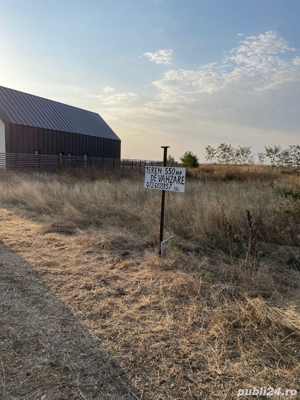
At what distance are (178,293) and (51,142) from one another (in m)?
25.1

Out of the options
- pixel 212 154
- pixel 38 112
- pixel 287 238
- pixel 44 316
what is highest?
pixel 38 112

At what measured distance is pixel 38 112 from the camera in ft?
84.8

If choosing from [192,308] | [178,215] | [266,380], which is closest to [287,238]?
[178,215]

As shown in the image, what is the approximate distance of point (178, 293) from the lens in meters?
3.66

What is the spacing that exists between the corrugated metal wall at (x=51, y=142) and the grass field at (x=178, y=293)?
1746cm

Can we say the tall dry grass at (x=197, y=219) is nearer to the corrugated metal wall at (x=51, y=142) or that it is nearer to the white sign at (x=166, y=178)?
the white sign at (x=166, y=178)

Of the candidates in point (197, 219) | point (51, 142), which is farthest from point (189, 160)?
point (197, 219)

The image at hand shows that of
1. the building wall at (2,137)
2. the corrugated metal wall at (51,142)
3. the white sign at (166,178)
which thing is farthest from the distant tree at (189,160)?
the white sign at (166,178)

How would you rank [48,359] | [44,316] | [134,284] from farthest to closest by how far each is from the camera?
[134,284], [44,316], [48,359]

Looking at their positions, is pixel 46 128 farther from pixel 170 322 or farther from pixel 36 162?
pixel 170 322

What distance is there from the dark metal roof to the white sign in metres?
21.1

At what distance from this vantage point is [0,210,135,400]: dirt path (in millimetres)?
2104

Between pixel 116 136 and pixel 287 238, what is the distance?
3361 centimetres

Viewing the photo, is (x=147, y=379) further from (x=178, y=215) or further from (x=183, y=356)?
(x=178, y=215)
